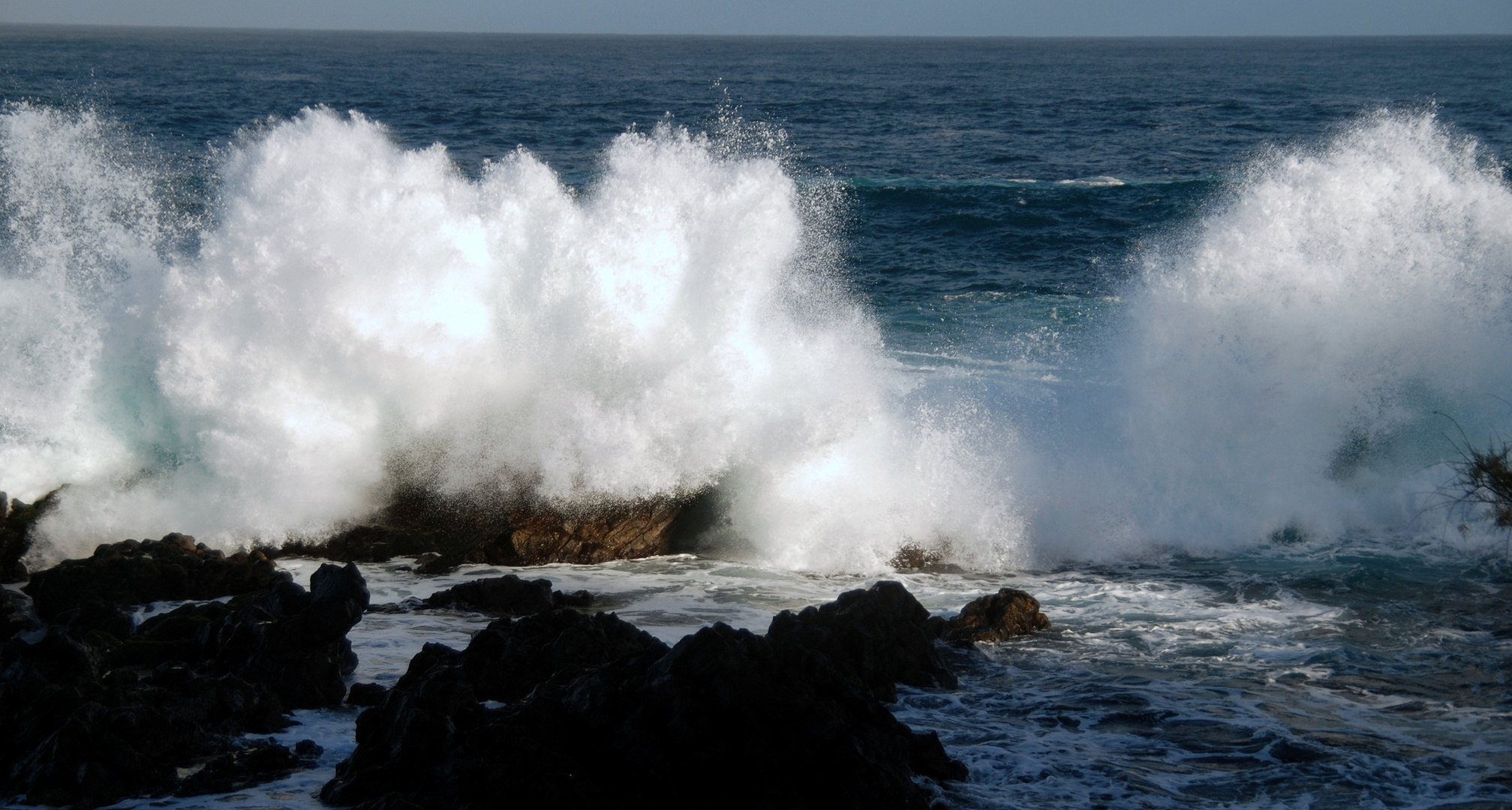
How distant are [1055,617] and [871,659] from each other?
2.96 m

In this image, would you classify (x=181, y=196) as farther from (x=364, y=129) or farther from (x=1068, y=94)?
(x=1068, y=94)

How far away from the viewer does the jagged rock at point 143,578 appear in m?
9.85

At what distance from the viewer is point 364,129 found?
14.9 meters

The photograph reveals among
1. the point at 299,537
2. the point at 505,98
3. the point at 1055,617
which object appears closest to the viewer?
the point at 1055,617

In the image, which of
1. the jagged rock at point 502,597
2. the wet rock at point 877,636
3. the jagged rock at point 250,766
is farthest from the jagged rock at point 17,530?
the wet rock at point 877,636

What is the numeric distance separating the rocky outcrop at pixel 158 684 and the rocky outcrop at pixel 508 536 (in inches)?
80.9

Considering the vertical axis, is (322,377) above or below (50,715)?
above

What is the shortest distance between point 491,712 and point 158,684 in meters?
2.54

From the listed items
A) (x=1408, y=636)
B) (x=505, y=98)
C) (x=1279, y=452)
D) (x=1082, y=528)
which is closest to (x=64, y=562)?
(x=1082, y=528)

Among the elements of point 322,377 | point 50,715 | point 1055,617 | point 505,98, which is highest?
point 505,98

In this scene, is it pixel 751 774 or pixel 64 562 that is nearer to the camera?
pixel 751 774

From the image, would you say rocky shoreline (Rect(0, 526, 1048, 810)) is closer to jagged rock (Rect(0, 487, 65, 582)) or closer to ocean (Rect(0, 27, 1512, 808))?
ocean (Rect(0, 27, 1512, 808))

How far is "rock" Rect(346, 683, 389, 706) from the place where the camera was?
773cm

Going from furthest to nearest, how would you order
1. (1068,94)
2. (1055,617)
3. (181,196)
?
(1068,94) < (181,196) < (1055,617)
